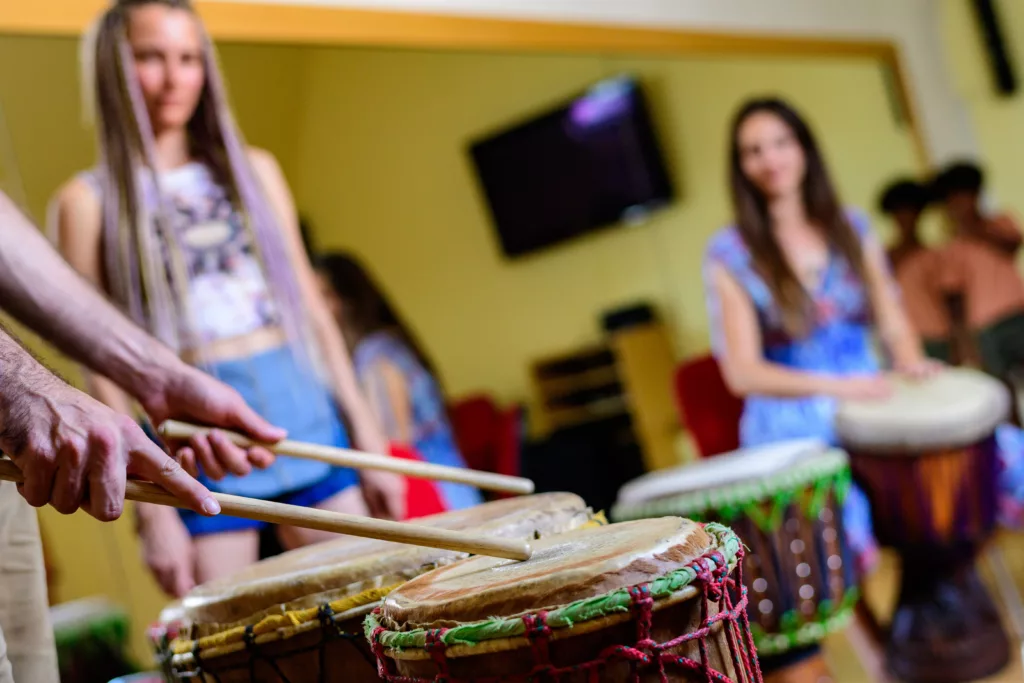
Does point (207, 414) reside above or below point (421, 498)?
above

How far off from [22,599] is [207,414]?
444 millimetres

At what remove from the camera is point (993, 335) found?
16.2ft

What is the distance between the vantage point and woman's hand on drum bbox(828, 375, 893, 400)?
3.43m

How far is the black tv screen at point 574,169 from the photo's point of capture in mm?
3320

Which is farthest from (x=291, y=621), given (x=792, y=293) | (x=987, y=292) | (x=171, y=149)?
(x=987, y=292)

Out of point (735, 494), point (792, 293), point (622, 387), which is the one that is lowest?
point (735, 494)

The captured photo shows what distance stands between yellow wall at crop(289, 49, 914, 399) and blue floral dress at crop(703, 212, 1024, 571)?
0.45 feet

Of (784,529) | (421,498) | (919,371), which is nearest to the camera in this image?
(421,498)

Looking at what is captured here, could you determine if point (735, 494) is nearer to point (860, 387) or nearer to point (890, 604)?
point (860, 387)

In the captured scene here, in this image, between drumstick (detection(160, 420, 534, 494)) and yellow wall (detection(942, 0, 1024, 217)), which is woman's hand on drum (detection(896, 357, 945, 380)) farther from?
yellow wall (detection(942, 0, 1024, 217))

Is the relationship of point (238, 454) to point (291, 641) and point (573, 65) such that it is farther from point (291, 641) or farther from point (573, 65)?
point (573, 65)

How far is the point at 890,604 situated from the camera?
399 centimetres

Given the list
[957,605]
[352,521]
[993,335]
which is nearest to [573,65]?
[957,605]

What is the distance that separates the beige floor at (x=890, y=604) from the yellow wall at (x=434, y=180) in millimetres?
1027
